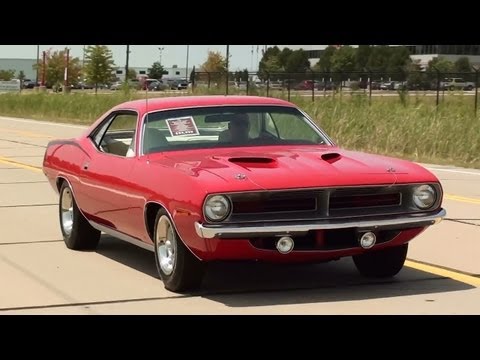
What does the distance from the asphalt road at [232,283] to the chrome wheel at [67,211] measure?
0.20 metres

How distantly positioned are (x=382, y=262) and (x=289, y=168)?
4.27 feet

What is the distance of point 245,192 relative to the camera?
6.16 m

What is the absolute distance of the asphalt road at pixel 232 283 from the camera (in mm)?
6293

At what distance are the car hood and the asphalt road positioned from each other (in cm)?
86

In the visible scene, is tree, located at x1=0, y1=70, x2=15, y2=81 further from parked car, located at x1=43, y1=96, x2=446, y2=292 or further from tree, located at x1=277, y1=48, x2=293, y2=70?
parked car, located at x1=43, y1=96, x2=446, y2=292

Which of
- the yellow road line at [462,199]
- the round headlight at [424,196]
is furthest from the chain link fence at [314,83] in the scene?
the round headlight at [424,196]

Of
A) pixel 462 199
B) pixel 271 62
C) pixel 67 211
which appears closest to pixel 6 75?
pixel 271 62

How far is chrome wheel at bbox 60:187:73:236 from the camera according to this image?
8.84 metres

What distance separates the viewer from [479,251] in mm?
8617

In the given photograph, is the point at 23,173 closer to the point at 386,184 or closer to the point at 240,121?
the point at 240,121

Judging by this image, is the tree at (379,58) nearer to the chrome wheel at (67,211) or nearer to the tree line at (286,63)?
the tree line at (286,63)

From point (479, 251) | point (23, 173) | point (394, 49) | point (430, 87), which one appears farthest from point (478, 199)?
point (394, 49)

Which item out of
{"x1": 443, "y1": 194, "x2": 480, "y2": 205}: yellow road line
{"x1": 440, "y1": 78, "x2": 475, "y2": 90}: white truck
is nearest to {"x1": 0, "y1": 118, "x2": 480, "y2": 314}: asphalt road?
{"x1": 443, "y1": 194, "x2": 480, "y2": 205}: yellow road line

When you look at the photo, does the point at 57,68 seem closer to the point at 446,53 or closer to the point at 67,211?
the point at 446,53
